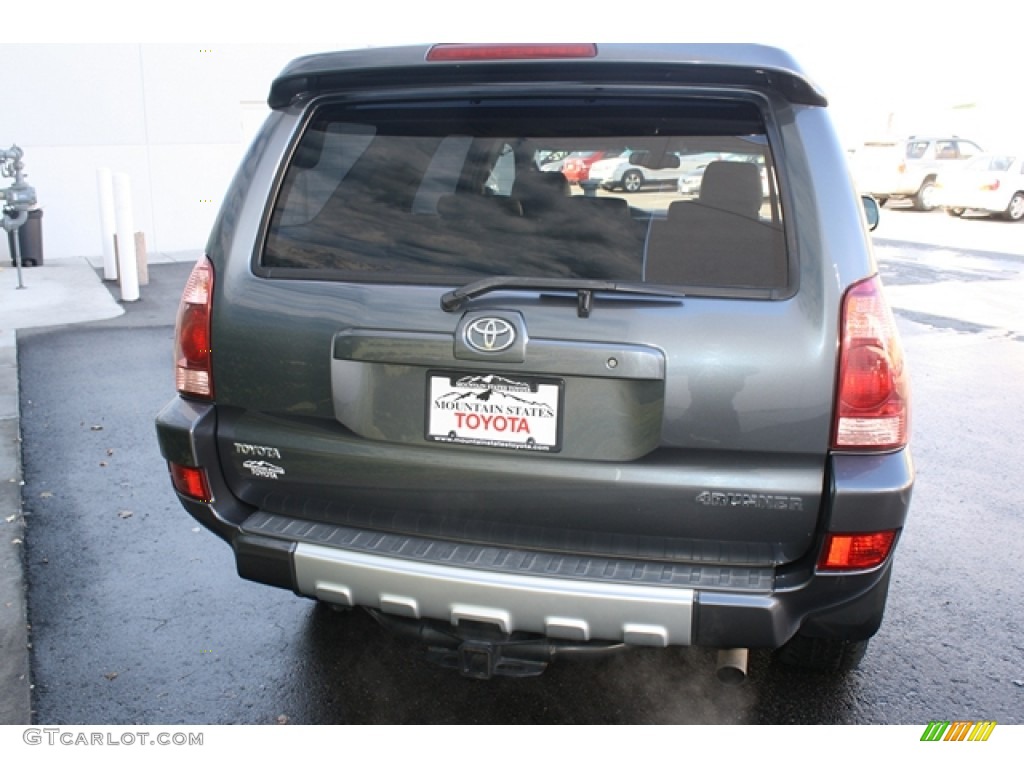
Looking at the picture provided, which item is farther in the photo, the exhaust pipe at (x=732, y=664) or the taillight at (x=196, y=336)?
the exhaust pipe at (x=732, y=664)

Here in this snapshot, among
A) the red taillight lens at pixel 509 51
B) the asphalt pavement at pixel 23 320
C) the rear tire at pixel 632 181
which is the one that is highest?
the red taillight lens at pixel 509 51

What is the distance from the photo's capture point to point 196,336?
2750 millimetres

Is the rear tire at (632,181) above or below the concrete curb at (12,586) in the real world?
above

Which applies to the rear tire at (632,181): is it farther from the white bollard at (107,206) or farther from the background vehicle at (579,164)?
the white bollard at (107,206)

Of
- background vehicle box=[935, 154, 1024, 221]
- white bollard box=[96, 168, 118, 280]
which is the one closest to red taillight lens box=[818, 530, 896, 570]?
white bollard box=[96, 168, 118, 280]

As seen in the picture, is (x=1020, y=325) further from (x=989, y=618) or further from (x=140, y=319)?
(x=140, y=319)

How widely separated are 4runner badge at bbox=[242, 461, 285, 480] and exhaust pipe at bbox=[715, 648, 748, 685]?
1466 millimetres

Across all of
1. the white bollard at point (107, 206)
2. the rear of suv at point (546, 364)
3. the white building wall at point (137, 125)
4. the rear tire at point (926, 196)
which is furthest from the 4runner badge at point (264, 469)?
the rear tire at point (926, 196)

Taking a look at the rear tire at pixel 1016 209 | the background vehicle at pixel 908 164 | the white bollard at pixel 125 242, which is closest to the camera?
the white bollard at pixel 125 242

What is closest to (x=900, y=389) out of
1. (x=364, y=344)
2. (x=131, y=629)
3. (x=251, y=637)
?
(x=364, y=344)

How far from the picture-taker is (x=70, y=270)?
491 inches

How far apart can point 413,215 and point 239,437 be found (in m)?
0.82

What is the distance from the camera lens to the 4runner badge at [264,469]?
271cm

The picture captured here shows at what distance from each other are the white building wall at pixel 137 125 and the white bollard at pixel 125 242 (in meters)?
4.30
